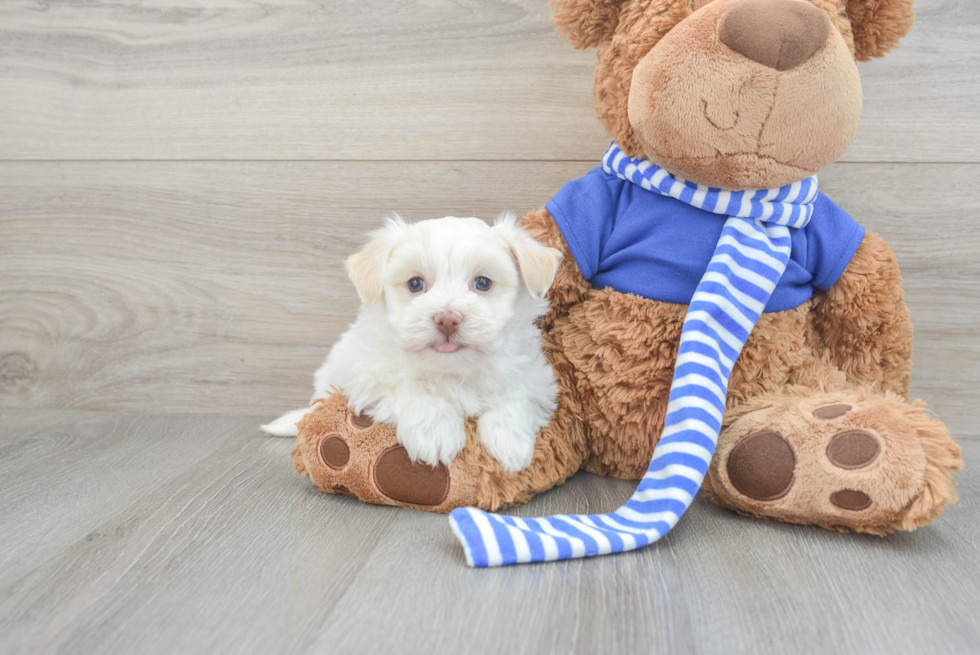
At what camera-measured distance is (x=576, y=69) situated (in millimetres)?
1352

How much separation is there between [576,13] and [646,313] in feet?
1.50

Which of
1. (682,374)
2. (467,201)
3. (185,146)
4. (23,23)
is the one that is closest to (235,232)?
(185,146)

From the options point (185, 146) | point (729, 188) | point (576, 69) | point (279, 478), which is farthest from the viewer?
point (185, 146)

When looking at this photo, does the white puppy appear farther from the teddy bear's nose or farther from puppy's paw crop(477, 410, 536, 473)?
the teddy bear's nose

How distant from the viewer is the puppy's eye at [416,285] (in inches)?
38.4

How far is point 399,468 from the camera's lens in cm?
99

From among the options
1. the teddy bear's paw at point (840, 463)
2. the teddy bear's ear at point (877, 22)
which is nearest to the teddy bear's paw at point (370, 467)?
the teddy bear's paw at point (840, 463)

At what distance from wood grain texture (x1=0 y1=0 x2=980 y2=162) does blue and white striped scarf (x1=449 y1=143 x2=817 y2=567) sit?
345 millimetres

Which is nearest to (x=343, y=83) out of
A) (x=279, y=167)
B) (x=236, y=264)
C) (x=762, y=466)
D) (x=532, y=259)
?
(x=279, y=167)

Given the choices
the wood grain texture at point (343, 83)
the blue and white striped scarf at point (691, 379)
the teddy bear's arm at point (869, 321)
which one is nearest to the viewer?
the blue and white striped scarf at point (691, 379)

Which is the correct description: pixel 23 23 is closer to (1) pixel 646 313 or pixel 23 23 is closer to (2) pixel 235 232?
(2) pixel 235 232

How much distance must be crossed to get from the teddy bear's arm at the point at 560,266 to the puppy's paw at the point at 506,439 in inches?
9.0

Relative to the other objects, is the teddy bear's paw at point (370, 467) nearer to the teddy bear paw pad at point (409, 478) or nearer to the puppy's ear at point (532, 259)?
the teddy bear paw pad at point (409, 478)

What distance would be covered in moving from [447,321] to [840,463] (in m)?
0.52
